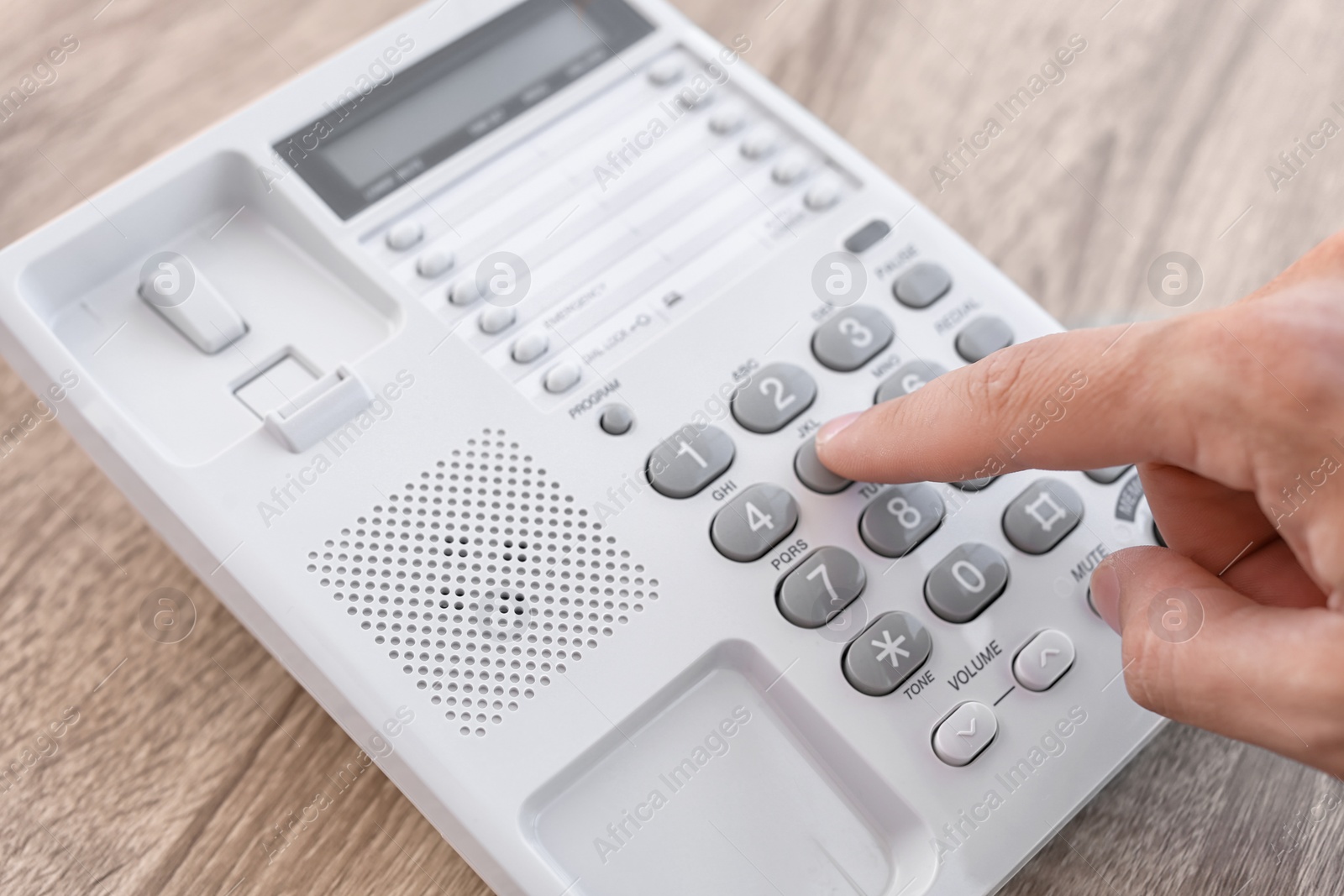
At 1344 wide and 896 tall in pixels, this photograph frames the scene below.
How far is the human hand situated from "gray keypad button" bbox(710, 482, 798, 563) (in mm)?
54

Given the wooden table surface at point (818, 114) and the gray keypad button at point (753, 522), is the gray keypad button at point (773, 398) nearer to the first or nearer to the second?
the gray keypad button at point (753, 522)

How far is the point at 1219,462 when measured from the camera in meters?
0.39

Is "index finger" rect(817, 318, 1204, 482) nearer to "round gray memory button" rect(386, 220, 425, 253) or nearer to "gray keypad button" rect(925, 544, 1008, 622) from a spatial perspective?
"gray keypad button" rect(925, 544, 1008, 622)

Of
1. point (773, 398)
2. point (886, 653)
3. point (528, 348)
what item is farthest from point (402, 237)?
point (886, 653)

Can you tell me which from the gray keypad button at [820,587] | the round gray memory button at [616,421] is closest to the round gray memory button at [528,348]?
the round gray memory button at [616,421]

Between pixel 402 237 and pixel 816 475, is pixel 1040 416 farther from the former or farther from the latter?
pixel 402 237

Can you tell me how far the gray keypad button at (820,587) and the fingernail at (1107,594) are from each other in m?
0.09

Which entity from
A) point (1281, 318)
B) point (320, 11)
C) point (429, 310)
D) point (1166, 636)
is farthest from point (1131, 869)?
point (320, 11)

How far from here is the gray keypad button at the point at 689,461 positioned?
495 mm

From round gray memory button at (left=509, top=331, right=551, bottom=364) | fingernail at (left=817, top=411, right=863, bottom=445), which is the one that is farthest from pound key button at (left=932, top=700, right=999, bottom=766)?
round gray memory button at (left=509, top=331, right=551, bottom=364)

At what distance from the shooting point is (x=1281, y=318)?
38 centimetres

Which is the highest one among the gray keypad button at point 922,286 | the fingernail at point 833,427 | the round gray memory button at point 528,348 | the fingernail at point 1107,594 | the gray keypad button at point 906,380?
the round gray memory button at point 528,348

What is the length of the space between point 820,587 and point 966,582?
6 centimetres

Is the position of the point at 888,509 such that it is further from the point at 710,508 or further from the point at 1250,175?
the point at 1250,175
